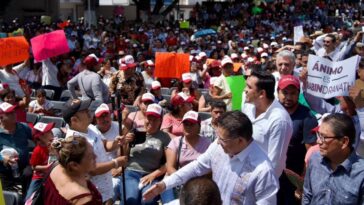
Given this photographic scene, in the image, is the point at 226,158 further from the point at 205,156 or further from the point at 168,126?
the point at 168,126

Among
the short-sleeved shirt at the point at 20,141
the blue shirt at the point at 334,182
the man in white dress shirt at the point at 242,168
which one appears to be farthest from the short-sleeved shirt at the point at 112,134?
the blue shirt at the point at 334,182

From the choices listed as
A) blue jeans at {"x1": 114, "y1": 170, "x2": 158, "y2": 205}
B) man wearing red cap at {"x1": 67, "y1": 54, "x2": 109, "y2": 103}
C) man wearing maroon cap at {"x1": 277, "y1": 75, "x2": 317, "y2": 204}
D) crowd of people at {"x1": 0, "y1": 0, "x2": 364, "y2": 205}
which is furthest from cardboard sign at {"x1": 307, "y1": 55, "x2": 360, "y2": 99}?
man wearing red cap at {"x1": 67, "y1": 54, "x2": 109, "y2": 103}

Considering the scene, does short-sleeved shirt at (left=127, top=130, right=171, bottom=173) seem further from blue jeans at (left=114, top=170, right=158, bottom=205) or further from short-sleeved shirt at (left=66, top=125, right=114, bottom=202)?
short-sleeved shirt at (left=66, top=125, right=114, bottom=202)

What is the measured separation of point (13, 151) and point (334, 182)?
11.7 feet

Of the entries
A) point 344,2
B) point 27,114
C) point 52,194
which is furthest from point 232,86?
point 344,2

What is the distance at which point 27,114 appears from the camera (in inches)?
341

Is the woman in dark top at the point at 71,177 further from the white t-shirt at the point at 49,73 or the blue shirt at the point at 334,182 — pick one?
the white t-shirt at the point at 49,73

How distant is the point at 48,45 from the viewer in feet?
34.3

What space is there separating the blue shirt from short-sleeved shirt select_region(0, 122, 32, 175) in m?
3.51

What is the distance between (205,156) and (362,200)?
1107 millimetres

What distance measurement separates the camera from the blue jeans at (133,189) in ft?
19.2

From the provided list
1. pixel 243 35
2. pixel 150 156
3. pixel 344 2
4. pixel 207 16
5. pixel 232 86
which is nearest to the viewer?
pixel 150 156

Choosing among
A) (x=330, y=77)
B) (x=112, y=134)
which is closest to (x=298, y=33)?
(x=330, y=77)

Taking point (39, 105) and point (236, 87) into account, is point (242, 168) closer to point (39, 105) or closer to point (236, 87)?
point (236, 87)
